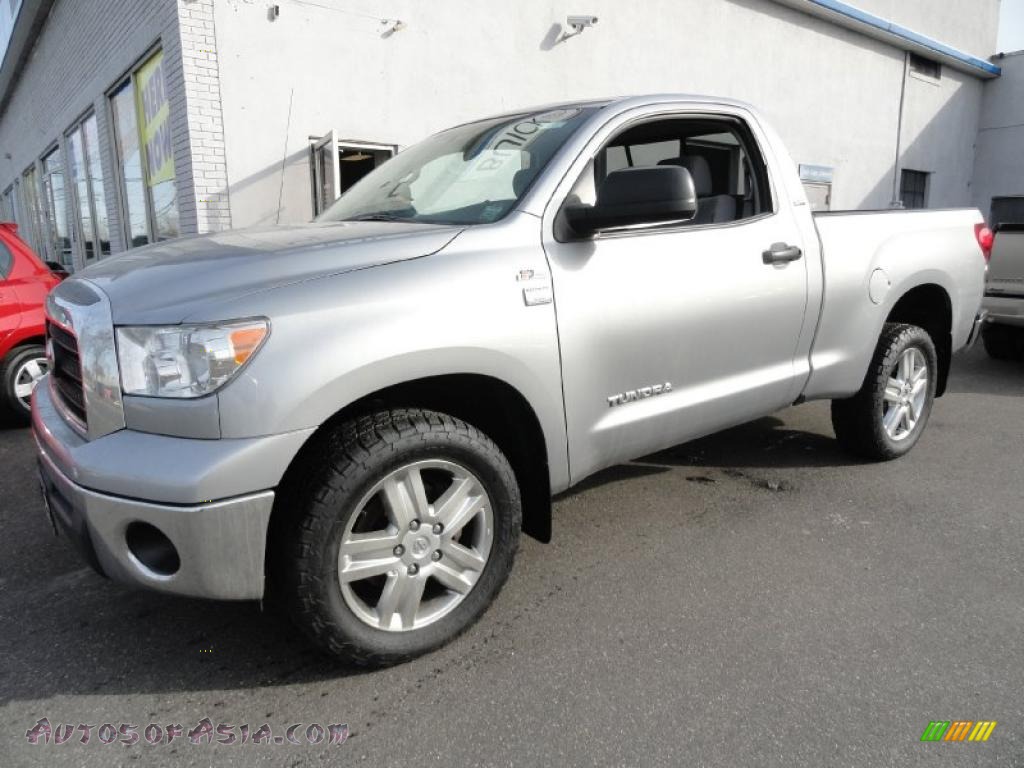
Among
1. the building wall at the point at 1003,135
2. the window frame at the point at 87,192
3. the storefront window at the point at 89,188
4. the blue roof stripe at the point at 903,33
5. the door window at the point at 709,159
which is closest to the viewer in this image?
the door window at the point at 709,159

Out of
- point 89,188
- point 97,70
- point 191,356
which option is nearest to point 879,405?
point 191,356

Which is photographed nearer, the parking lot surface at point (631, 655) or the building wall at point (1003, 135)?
the parking lot surface at point (631, 655)

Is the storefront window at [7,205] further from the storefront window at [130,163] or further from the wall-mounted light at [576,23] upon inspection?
the wall-mounted light at [576,23]

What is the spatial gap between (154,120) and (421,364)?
7.38m

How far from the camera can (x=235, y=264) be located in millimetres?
2053

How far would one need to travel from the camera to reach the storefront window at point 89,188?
10.7m

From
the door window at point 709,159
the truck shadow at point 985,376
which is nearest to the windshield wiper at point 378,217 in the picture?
the door window at point 709,159

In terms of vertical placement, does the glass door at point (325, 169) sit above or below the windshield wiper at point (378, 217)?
above

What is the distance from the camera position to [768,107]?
480 inches

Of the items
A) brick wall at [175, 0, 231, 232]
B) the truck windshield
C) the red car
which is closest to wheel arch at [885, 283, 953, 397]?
the truck windshield

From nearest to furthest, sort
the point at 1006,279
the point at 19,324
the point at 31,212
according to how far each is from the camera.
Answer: the point at 19,324, the point at 1006,279, the point at 31,212

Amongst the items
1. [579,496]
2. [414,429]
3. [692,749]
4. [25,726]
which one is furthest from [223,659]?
[579,496]

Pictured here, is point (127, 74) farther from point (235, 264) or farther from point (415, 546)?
point (415, 546)

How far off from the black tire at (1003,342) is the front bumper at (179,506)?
25.3ft
